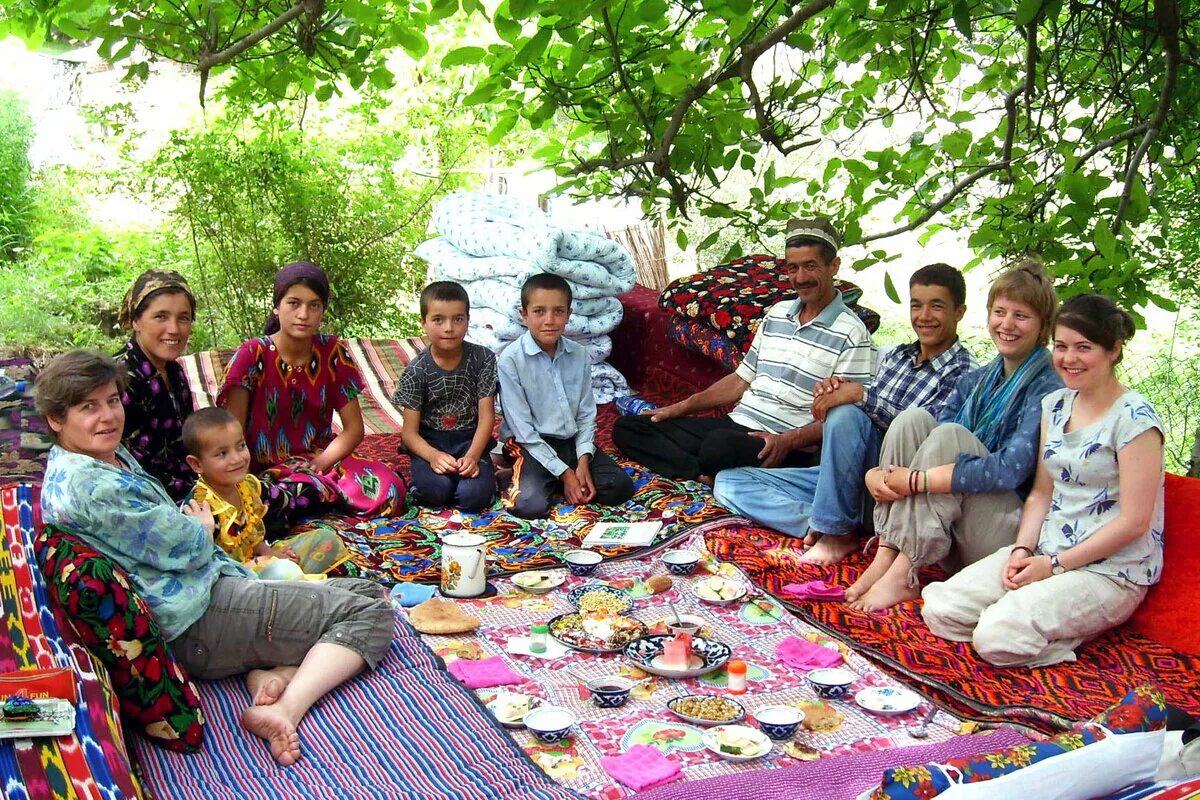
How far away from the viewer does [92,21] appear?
282 centimetres

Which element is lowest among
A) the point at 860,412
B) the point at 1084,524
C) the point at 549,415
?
the point at 549,415

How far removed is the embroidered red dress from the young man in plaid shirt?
151cm

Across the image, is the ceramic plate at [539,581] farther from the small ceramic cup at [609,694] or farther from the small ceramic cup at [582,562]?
the small ceramic cup at [609,694]

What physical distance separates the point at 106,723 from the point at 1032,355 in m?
2.82

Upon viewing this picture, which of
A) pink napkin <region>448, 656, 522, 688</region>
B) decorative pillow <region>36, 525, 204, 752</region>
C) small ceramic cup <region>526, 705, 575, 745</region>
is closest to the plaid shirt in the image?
pink napkin <region>448, 656, 522, 688</region>

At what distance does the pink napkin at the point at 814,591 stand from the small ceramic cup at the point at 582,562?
0.67 meters

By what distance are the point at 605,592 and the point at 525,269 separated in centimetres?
263

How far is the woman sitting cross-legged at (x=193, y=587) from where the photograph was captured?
2.65m

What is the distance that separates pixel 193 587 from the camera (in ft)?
9.25

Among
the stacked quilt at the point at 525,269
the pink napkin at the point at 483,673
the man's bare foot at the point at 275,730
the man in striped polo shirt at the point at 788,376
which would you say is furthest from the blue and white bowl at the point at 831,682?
the stacked quilt at the point at 525,269

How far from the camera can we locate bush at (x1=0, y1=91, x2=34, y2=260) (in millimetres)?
9461

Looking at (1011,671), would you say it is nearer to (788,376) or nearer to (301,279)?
(788,376)

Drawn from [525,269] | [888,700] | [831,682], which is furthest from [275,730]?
[525,269]

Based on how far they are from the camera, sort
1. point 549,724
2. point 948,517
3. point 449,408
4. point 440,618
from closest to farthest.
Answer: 1. point 549,724
2. point 440,618
3. point 948,517
4. point 449,408
